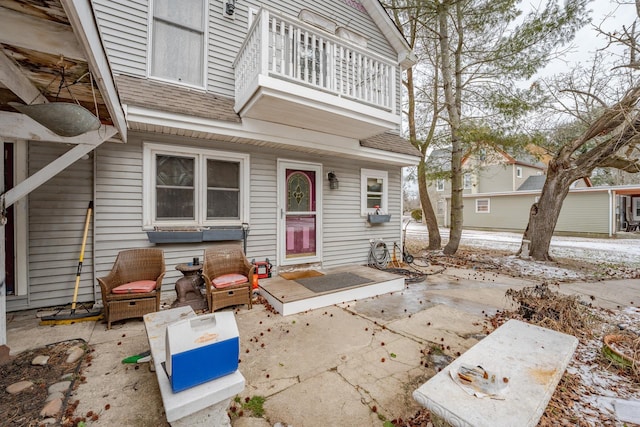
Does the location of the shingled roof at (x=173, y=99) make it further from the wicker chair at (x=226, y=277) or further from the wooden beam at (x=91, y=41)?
the wicker chair at (x=226, y=277)

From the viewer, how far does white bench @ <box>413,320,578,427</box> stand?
4.57 ft

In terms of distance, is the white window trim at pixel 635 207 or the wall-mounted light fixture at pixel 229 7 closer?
the wall-mounted light fixture at pixel 229 7

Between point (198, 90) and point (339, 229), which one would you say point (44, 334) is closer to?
point (198, 90)

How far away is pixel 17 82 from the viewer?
2.12m

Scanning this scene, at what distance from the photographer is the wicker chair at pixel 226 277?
3639 millimetres

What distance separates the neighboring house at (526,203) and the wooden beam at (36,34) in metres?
10.1

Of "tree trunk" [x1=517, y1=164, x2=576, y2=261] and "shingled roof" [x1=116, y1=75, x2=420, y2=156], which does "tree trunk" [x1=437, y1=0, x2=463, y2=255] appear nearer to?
"tree trunk" [x1=517, y1=164, x2=576, y2=261]

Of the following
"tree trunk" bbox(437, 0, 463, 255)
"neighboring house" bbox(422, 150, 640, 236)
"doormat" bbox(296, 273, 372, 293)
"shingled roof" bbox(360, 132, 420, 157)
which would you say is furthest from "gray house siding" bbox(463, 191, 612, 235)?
"doormat" bbox(296, 273, 372, 293)

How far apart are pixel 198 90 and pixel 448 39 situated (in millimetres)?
7862

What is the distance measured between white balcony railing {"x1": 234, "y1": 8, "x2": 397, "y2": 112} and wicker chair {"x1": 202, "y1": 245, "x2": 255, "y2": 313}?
2.47 m

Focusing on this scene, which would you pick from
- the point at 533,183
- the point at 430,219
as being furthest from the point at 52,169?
the point at 533,183

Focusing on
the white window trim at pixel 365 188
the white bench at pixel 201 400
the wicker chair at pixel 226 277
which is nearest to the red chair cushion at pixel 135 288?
the wicker chair at pixel 226 277

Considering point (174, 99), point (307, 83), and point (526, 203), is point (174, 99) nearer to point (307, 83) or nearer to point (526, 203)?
point (307, 83)

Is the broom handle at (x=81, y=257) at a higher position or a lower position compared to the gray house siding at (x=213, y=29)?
lower
